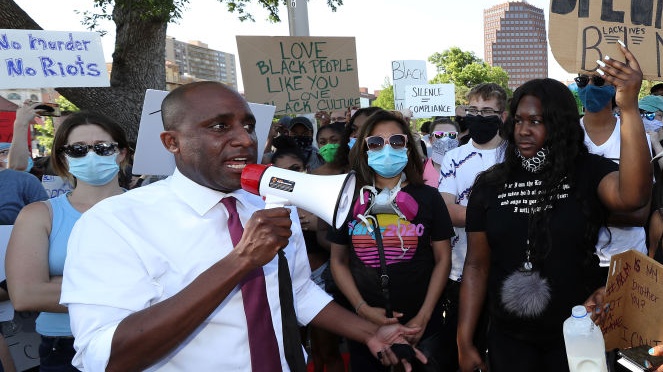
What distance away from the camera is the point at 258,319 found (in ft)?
5.19

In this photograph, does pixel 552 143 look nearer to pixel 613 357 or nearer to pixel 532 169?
pixel 532 169

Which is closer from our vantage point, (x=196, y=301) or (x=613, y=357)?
(x=196, y=301)

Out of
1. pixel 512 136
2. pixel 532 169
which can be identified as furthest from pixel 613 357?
pixel 512 136

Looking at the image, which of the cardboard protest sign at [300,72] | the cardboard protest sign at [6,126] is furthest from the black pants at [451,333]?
the cardboard protest sign at [6,126]

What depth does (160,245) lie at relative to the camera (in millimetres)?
1499

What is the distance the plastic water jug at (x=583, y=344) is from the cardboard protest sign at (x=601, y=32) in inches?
43.6

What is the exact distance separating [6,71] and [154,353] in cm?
390

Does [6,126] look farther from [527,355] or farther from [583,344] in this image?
[583,344]

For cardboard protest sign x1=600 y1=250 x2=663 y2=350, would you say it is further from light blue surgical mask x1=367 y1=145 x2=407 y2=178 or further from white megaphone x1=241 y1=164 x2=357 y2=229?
light blue surgical mask x1=367 y1=145 x2=407 y2=178

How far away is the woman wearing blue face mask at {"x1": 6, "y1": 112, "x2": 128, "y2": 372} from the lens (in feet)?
7.72

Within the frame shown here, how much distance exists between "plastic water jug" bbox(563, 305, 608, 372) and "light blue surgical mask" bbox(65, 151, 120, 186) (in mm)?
2303

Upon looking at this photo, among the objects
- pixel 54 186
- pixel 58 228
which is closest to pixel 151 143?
pixel 58 228

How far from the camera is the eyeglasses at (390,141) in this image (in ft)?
10.5

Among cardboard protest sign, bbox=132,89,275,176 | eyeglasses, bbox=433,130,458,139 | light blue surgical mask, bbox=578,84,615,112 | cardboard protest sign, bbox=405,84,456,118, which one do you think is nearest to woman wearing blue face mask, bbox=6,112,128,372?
cardboard protest sign, bbox=132,89,275,176
